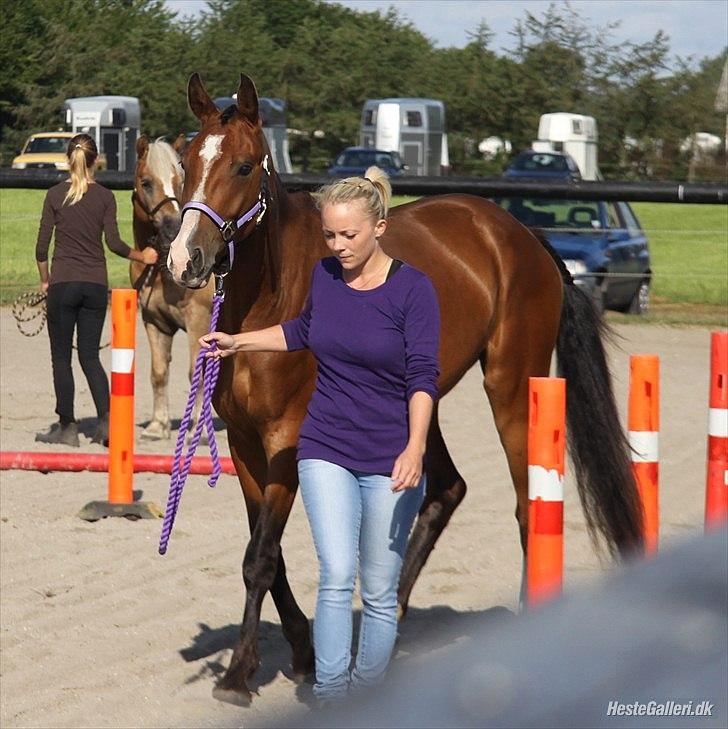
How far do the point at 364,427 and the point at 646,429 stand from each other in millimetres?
2019

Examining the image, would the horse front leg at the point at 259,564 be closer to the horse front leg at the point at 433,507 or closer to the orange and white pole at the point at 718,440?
the horse front leg at the point at 433,507

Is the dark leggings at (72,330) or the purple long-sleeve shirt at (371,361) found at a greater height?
the purple long-sleeve shirt at (371,361)

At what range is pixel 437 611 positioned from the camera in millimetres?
6293

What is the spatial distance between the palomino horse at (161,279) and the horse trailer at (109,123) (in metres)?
34.7

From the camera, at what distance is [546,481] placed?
465 cm

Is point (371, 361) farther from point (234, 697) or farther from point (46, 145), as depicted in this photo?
point (46, 145)

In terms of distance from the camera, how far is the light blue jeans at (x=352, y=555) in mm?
4285

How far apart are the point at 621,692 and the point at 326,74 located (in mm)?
63055

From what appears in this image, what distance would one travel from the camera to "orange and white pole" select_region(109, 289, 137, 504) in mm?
7633

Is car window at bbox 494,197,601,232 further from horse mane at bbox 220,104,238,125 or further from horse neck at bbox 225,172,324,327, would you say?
horse mane at bbox 220,104,238,125

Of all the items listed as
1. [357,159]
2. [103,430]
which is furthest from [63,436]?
[357,159]

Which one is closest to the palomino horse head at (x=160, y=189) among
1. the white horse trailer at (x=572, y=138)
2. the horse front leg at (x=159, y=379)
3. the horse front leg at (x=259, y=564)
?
the horse front leg at (x=159, y=379)

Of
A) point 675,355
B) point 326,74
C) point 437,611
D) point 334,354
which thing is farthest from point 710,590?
point 326,74

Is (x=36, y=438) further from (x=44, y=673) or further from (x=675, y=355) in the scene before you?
(x=675, y=355)
